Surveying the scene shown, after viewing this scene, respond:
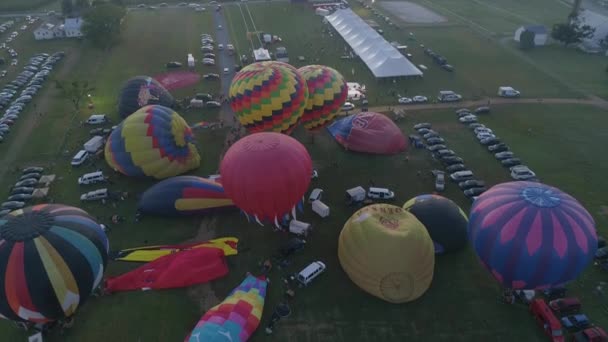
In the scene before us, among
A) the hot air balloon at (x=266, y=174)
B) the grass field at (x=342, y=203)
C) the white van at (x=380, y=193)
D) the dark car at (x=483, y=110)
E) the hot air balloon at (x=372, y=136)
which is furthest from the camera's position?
the dark car at (x=483, y=110)

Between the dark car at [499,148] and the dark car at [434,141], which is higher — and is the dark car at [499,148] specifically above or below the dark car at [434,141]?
above

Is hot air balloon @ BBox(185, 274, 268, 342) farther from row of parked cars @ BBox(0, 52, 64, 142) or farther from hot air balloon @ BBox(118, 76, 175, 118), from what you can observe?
row of parked cars @ BBox(0, 52, 64, 142)

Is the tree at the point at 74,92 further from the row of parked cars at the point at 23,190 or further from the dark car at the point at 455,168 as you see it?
the dark car at the point at 455,168

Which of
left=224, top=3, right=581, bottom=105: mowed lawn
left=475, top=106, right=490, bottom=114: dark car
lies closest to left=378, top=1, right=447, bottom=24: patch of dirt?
left=224, top=3, right=581, bottom=105: mowed lawn

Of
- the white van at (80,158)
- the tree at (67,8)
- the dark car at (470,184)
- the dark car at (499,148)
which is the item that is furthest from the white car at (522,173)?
the tree at (67,8)

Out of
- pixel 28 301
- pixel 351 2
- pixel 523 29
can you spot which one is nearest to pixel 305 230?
pixel 28 301

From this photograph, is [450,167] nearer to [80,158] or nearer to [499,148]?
[499,148]

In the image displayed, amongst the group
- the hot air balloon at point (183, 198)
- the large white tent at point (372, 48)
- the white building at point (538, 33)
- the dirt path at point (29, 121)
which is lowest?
the dirt path at point (29, 121)
